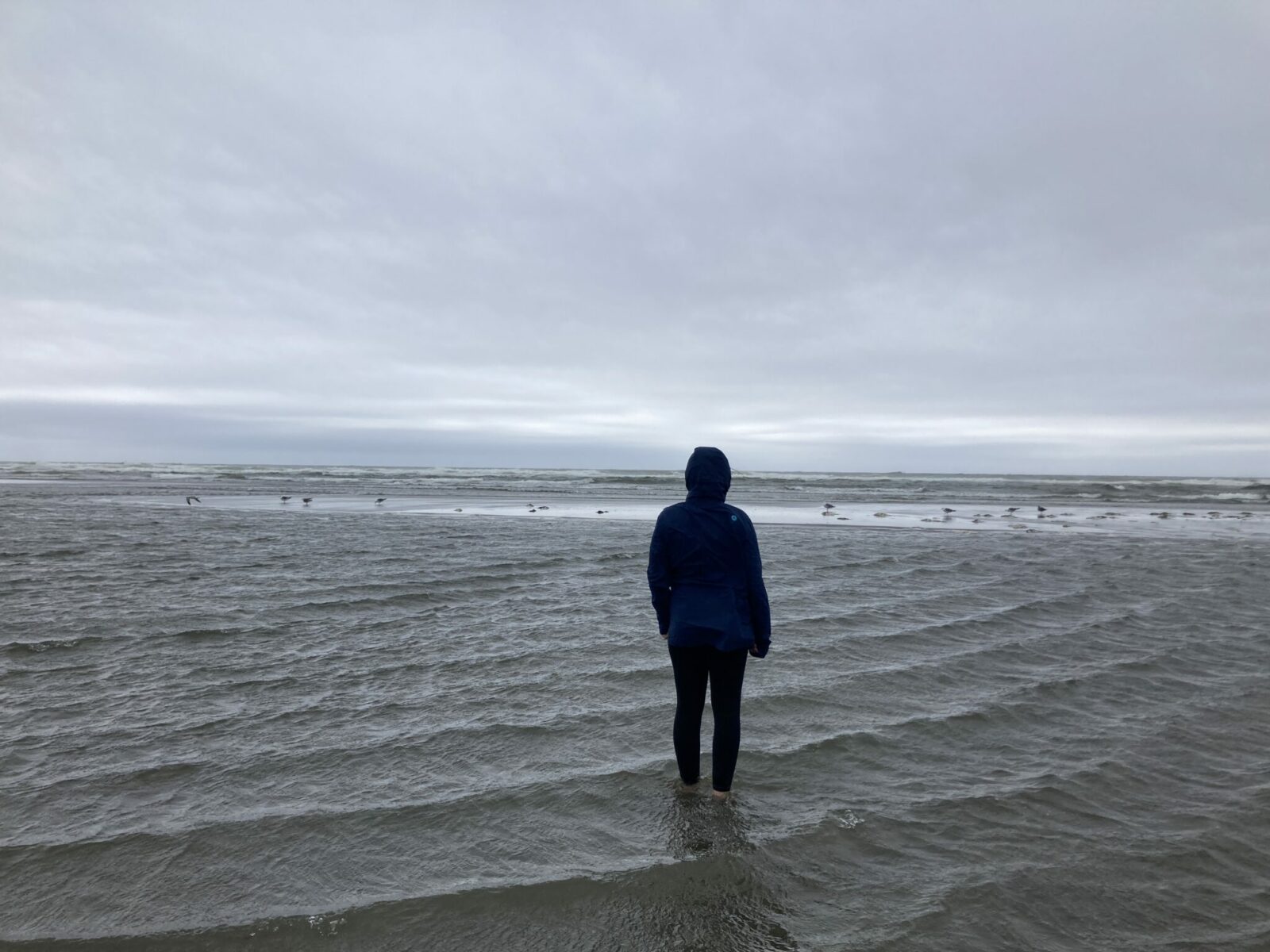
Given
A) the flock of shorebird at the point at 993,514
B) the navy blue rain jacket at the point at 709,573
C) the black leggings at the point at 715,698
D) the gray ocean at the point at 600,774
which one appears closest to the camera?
the gray ocean at the point at 600,774

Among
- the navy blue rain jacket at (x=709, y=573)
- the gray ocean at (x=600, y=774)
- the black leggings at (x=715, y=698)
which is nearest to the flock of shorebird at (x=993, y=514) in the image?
the gray ocean at (x=600, y=774)

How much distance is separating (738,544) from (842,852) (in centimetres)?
204

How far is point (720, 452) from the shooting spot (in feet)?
16.4

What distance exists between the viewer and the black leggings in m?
4.87

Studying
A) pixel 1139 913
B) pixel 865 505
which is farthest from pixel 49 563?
pixel 865 505

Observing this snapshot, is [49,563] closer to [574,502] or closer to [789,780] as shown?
[789,780]

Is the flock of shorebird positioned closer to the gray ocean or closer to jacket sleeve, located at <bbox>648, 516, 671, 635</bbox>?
the gray ocean

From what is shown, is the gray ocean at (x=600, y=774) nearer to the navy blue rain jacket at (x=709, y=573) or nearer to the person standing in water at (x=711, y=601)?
the person standing in water at (x=711, y=601)

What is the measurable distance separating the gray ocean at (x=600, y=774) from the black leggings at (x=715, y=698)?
0.37 meters

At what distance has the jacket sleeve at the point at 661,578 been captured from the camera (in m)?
4.91

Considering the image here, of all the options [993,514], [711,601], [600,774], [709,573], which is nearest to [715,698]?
[711,601]

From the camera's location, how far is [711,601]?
477cm

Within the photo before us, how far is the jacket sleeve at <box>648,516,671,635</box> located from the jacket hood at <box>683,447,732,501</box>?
0.36m

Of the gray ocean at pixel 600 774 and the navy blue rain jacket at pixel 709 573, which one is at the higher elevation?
the navy blue rain jacket at pixel 709 573
